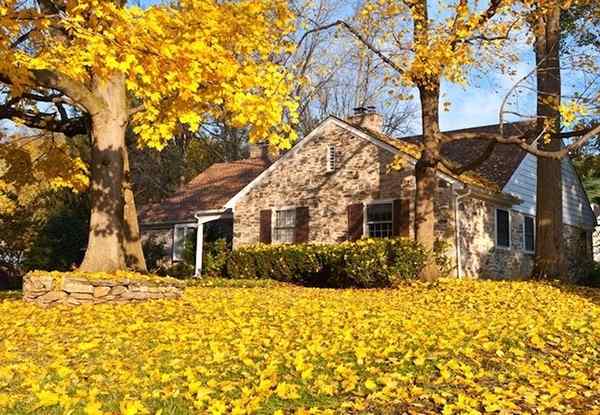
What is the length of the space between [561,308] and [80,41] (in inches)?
343

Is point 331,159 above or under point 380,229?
above

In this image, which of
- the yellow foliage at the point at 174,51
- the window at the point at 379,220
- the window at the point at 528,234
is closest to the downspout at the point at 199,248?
the window at the point at 379,220

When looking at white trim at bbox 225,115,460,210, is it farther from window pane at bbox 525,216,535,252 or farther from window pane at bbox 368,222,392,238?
window pane at bbox 525,216,535,252

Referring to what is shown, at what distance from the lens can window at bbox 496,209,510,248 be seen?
776 inches

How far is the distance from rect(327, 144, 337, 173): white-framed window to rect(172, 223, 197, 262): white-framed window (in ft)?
24.2

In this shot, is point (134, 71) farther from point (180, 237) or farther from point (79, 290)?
point (180, 237)

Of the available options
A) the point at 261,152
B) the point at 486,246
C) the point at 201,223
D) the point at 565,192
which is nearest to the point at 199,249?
the point at 201,223

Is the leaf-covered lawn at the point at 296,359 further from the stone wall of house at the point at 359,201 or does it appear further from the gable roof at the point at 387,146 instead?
the gable roof at the point at 387,146

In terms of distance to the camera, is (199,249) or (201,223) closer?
(199,249)

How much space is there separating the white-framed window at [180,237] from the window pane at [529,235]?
42.2 feet

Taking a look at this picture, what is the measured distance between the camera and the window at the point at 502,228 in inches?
776

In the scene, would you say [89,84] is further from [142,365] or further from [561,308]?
[561,308]

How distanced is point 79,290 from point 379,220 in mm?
10777

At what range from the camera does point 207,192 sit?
2677 centimetres
